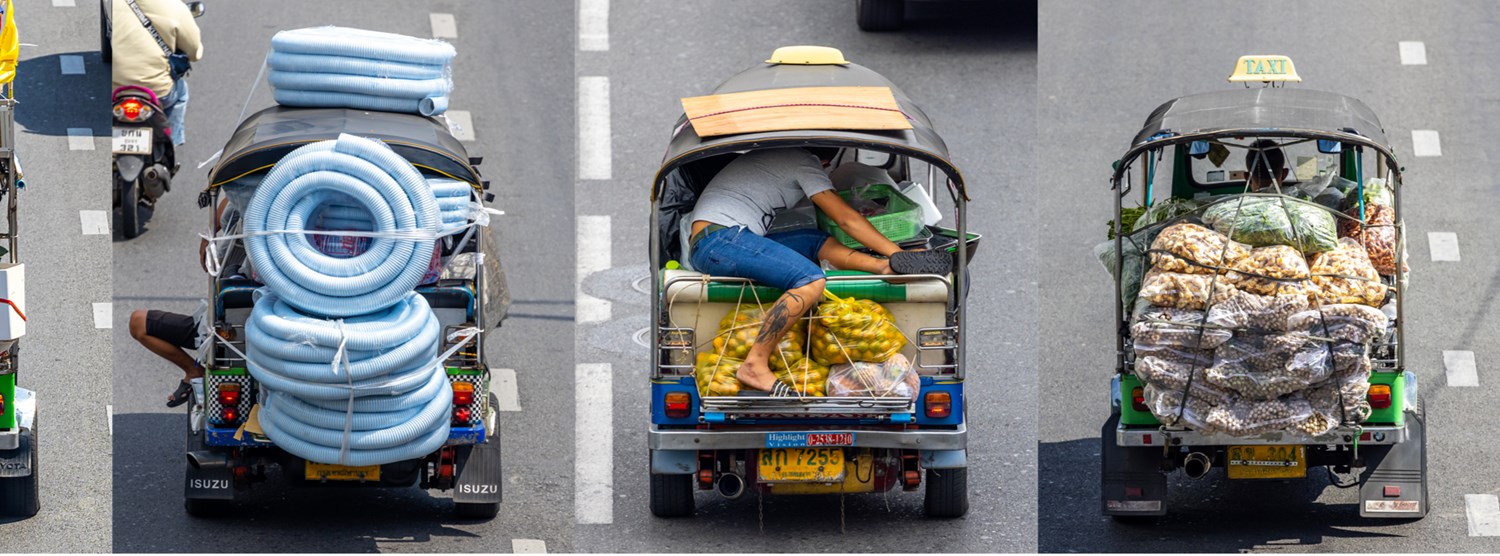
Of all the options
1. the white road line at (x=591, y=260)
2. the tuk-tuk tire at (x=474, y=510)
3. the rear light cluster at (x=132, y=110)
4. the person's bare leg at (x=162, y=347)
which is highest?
the rear light cluster at (x=132, y=110)

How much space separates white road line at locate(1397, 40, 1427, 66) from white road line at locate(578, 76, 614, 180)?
19.7ft

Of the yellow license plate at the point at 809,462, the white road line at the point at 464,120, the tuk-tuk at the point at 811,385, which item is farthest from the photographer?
the white road line at the point at 464,120

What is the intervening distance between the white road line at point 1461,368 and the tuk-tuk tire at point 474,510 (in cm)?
609

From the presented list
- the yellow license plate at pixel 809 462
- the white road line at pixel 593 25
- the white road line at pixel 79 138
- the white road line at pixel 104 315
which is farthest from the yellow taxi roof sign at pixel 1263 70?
the white road line at pixel 79 138

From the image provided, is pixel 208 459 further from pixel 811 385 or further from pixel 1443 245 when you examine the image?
pixel 1443 245

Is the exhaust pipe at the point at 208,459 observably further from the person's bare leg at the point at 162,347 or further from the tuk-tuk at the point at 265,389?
the person's bare leg at the point at 162,347

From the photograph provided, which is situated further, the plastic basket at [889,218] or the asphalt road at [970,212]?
the asphalt road at [970,212]

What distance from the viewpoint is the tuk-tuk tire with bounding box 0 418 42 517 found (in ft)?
44.0

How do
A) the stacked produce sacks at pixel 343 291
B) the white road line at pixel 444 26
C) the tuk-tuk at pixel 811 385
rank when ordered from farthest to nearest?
the white road line at pixel 444 26 < the tuk-tuk at pixel 811 385 < the stacked produce sacks at pixel 343 291

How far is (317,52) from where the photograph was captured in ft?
44.2

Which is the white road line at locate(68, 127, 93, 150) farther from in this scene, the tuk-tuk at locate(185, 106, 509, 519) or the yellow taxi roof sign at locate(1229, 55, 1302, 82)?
the yellow taxi roof sign at locate(1229, 55, 1302, 82)

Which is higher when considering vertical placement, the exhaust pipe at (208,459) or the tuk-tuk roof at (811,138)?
the tuk-tuk roof at (811,138)

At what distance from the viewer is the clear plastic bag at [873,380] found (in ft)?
40.8

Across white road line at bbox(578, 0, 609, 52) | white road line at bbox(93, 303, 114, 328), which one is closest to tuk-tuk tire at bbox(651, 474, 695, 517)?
white road line at bbox(93, 303, 114, 328)
